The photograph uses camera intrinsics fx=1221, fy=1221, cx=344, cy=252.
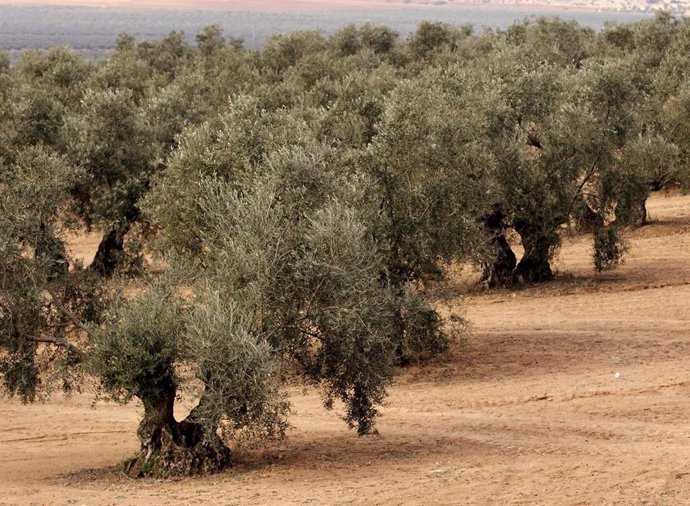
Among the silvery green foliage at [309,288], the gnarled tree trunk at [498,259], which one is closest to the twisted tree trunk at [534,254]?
the gnarled tree trunk at [498,259]

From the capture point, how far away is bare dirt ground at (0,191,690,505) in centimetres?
1830

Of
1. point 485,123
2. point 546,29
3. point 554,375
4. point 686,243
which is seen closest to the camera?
point 554,375

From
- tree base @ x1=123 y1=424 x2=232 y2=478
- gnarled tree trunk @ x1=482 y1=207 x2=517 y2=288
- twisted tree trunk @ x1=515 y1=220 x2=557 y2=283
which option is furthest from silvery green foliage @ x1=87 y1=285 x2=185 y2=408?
twisted tree trunk @ x1=515 y1=220 x2=557 y2=283

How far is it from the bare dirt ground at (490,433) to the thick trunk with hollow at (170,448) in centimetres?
41

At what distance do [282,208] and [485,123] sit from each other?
487 inches

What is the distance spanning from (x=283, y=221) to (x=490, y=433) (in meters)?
5.92

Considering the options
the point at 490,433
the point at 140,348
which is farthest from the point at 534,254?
the point at 140,348

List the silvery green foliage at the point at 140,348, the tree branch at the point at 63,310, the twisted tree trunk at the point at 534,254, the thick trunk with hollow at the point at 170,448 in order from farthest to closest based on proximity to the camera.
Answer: the twisted tree trunk at the point at 534,254
the tree branch at the point at 63,310
the thick trunk with hollow at the point at 170,448
the silvery green foliage at the point at 140,348

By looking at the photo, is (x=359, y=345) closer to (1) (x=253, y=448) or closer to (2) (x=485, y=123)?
(1) (x=253, y=448)

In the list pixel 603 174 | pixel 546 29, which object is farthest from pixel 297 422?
pixel 546 29

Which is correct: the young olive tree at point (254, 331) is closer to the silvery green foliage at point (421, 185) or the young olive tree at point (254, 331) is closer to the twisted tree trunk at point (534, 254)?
the silvery green foliage at point (421, 185)

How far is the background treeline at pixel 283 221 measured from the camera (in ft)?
62.2

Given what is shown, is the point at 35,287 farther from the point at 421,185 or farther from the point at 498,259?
the point at 498,259

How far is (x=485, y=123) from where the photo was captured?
3119 centimetres
